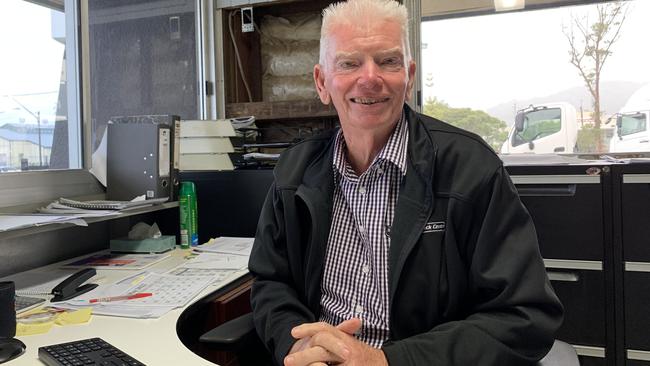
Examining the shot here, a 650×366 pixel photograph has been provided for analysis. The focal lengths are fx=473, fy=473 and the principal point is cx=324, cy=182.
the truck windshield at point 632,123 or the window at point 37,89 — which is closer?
the window at point 37,89

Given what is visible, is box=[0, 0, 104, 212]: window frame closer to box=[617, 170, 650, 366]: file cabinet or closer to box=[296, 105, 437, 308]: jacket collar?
box=[296, 105, 437, 308]: jacket collar

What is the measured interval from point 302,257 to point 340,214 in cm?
15

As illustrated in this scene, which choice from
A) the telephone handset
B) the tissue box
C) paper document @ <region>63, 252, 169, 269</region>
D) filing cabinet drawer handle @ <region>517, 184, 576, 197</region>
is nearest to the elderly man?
the telephone handset

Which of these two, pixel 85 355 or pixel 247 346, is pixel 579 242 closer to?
pixel 247 346

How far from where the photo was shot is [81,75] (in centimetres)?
193

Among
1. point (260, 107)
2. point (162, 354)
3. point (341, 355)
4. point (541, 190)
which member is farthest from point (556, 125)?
point (162, 354)

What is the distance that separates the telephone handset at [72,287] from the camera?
4.33ft

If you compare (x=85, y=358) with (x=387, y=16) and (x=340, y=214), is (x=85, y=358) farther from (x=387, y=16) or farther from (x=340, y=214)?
(x=387, y=16)

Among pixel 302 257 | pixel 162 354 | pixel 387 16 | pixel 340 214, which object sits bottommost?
pixel 162 354

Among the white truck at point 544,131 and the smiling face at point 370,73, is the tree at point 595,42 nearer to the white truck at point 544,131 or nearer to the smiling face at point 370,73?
the white truck at point 544,131

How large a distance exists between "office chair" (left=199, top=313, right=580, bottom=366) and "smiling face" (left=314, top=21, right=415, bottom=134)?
58 cm

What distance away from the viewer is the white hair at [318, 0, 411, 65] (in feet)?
3.76

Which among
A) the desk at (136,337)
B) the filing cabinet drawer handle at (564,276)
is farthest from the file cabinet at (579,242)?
the desk at (136,337)

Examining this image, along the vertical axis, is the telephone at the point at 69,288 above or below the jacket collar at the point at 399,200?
below
